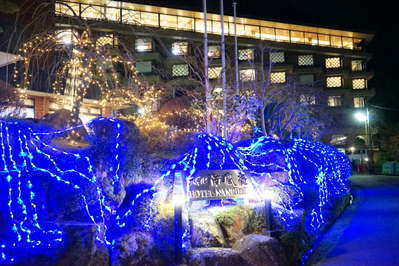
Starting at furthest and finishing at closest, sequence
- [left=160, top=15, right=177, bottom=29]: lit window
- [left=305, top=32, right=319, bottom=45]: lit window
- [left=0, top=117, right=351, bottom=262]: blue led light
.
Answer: [left=305, top=32, right=319, bottom=45]: lit window → [left=160, top=15, right=177, bottom=29]: lit window → [left=0, top=117, right=351, bottom=262]: blue led light

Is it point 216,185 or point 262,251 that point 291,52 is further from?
point 262,251

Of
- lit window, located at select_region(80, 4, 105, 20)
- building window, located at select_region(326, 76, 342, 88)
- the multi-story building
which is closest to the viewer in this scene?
lit window, located at select_region(80, 4, 105, 20)

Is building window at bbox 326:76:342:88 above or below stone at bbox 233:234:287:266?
above

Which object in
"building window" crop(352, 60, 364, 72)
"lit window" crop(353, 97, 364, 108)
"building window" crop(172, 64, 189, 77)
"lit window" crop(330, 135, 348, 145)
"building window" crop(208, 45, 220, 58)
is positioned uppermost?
"building window" crop(352, 60, 364, 72)

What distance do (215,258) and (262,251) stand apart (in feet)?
3.06

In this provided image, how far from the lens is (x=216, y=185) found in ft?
25.9

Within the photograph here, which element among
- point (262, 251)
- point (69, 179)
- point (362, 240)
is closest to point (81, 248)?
point (69, 179)

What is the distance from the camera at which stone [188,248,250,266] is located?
23.9 ft

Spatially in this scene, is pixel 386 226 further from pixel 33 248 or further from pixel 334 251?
pixel 33 248

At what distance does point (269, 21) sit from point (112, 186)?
143 ft

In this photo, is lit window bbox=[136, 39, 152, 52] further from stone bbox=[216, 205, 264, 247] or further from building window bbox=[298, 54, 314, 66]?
stone bbox=[216, 205, 264, 247]

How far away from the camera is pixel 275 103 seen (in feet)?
87.3

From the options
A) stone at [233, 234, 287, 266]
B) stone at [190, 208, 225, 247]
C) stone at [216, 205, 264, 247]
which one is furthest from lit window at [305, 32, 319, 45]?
stone at [233, 234, 287, 266]

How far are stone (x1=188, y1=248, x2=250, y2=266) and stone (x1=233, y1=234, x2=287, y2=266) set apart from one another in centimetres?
12
